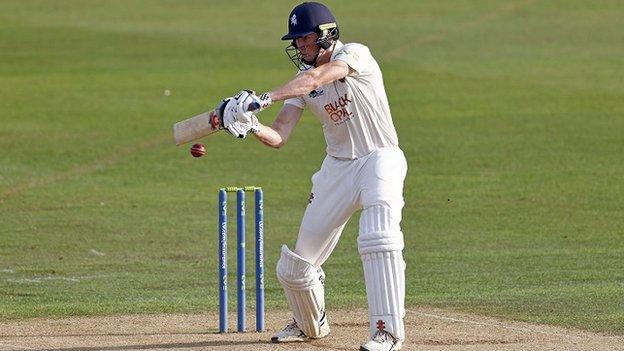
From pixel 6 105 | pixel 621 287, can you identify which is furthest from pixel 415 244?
pixel 6 105

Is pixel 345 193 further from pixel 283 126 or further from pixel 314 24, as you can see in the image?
pixel 314 24

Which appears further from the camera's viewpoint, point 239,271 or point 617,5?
point 617,5

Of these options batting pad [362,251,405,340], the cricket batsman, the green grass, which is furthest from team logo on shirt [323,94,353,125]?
the green grass

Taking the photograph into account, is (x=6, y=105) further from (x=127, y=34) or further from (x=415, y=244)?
(x=415, y=244)

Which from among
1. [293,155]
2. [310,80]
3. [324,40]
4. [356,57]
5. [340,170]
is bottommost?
[340,170]

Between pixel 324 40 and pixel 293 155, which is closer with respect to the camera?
pixel 324 40

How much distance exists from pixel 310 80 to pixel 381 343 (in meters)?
1.66

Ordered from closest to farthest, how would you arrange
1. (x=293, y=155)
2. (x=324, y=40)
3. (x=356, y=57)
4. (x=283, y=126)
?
(x=356, y=57) → (x=324, y=40) → (x=283, y=126) → (x=293, y=155)

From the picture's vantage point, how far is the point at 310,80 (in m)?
8.93

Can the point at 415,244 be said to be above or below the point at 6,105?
below

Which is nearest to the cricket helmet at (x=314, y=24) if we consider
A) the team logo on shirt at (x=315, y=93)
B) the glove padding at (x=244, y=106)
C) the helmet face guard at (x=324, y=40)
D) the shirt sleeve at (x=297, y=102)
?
the helmet face guard at (x=324, y=40)

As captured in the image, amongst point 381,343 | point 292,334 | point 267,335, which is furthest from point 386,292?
point 267,335

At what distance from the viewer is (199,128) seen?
9008mm

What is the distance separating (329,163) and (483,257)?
5058 mm
